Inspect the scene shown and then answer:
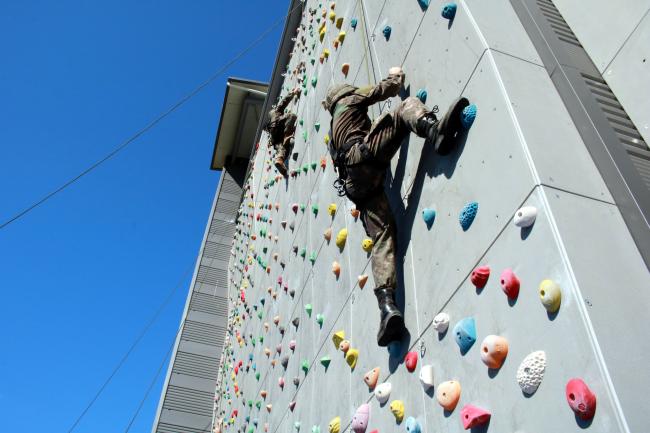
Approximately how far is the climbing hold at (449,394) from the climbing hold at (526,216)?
741 millimetres

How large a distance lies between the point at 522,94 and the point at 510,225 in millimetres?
661

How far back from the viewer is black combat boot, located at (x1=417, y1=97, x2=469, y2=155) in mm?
2783

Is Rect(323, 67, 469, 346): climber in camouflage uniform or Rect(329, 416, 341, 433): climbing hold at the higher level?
Rect(323, 67, 469, 346): climber in camouflage uniform

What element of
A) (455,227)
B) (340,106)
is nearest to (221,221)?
(340,106)

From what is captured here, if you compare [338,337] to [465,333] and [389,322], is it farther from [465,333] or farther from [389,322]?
[465,333]

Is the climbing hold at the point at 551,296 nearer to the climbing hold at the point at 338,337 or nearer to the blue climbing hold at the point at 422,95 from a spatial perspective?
the blue climbing hold at the point at 422,95

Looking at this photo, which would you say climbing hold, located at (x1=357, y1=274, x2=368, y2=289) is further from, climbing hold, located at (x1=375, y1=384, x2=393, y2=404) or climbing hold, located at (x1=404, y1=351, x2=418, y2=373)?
climbing hold, located at (x1=404, y1=351, x2=418, y2=373)

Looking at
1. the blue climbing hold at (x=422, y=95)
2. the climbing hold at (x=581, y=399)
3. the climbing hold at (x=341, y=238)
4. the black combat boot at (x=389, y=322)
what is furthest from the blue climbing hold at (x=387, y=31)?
the climbing hold at (x=581, y=399)

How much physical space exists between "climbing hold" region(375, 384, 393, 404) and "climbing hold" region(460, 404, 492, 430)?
866mm

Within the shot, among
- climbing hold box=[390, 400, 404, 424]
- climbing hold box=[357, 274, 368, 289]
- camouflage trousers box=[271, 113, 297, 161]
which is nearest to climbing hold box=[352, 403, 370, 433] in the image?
climbing hold box=[390, 400, 404, 424]

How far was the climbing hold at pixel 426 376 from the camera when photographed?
104 inches

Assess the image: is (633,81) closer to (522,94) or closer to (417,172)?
(522,94)

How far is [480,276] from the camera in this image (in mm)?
2387

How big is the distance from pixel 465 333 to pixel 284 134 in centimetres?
637
